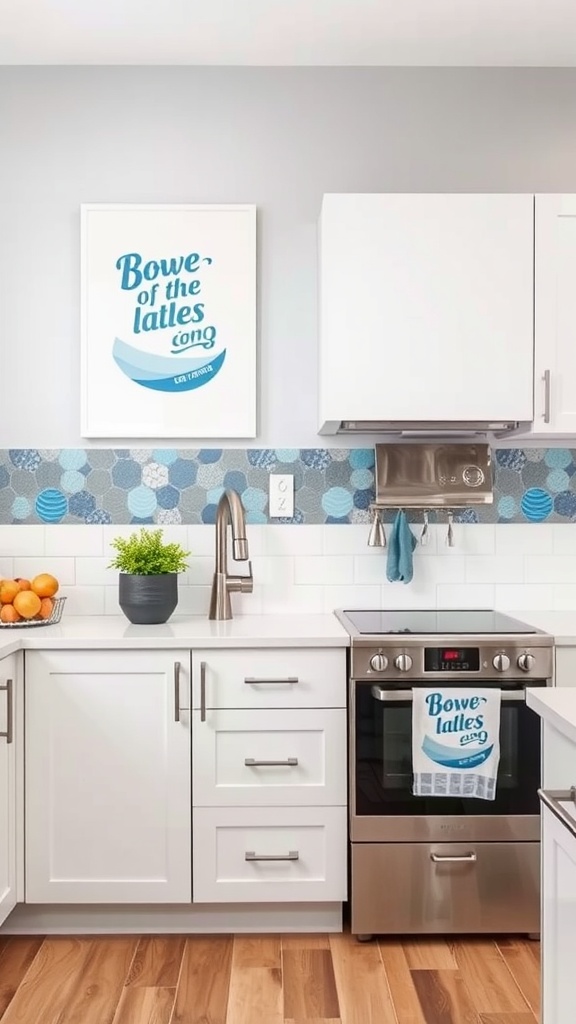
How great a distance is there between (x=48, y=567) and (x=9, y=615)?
1.28 feet

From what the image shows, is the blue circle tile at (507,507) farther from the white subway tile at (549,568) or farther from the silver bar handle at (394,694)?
the silver bar handle at (394,694)

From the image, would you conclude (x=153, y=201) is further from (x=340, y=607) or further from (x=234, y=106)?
(x=340, y=607)

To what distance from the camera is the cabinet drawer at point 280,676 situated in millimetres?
2588

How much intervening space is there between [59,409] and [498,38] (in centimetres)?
191

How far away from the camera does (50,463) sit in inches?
124

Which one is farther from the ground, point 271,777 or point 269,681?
point 269,681

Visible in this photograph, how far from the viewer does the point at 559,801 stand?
56.6 inches

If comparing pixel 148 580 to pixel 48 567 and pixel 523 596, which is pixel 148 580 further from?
pixel 523 596

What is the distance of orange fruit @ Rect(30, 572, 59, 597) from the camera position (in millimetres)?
2834

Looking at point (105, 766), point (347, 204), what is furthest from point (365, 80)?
point (105, 766)

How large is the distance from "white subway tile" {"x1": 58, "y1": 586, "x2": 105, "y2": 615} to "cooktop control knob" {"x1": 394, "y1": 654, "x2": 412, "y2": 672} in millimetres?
1142

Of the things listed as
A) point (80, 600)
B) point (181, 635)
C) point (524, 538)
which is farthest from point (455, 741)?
point (80, 600)

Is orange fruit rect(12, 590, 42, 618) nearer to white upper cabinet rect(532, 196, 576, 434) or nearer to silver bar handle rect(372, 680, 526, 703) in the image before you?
silver bar handle rect(372, 680, 526, 703)

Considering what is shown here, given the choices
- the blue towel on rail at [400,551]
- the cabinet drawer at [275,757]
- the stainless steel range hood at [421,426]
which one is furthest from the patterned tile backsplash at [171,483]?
the cabinet drawer at [275,757]
